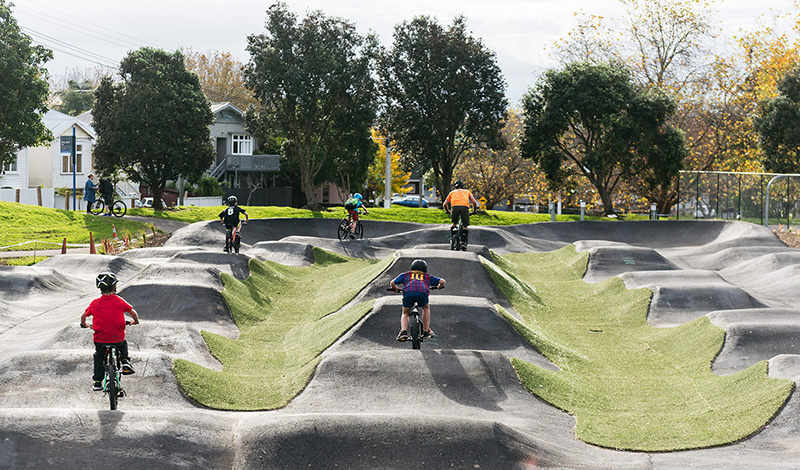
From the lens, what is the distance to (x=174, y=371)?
12844 millimetres

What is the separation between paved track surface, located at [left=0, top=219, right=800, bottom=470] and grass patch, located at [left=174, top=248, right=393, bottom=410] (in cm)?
36

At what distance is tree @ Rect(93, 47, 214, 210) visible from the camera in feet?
154

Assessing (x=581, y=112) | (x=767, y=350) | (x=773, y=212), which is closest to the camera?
(x=767, y=350)

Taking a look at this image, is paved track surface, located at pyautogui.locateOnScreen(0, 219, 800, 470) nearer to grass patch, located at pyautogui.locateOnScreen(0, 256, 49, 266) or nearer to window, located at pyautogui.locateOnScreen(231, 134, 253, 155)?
grass patch, located at pyautogui.locateOnScreen(0, 256, 49, 266)

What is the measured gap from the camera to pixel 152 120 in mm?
46969

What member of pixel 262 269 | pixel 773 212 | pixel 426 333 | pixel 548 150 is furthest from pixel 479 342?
pixel 548 150

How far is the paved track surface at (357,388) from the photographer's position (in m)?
9.57

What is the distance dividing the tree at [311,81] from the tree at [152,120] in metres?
4.98

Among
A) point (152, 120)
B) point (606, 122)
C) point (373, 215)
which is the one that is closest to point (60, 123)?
point (152, 120)

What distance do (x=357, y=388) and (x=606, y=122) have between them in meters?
39.2

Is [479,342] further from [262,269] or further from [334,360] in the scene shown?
[262,269]

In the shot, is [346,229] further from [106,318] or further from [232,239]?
[106,318]

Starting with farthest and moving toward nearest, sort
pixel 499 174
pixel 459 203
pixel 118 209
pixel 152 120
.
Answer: pixel 499 174, pixel 152 120, pixel 118 209, pixel 459 203

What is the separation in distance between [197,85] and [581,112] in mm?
23839
